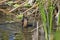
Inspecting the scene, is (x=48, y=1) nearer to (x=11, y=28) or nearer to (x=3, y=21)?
(x=11, y=28)

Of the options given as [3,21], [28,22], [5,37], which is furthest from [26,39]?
[3,21]

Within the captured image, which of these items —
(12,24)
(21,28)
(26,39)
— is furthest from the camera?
(12,24)

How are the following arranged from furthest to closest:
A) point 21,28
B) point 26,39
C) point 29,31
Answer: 1. point 21,28
2. point 29,31
3. point 26,39

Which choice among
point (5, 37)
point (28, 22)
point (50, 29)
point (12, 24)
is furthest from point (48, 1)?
point (12, 24)

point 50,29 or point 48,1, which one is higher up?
point 48,1

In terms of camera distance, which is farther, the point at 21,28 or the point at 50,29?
the point at 21,28

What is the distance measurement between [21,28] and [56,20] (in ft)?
5.64

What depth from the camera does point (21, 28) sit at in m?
8.46

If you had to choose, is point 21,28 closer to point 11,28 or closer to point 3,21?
point 11,28

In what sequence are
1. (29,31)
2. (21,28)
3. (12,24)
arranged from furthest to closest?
(12,24), (21,28), (29,31)

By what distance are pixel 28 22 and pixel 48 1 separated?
366cm

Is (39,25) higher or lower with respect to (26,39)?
higher

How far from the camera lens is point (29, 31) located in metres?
7.94

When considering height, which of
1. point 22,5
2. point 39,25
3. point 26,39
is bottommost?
point 26,39
